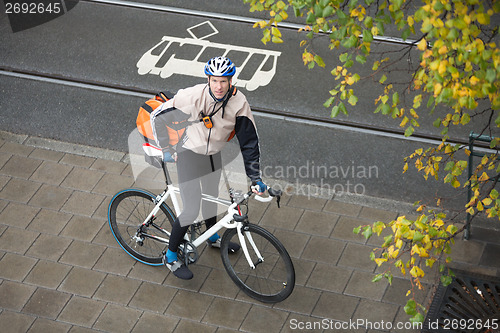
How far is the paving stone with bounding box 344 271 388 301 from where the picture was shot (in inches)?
266

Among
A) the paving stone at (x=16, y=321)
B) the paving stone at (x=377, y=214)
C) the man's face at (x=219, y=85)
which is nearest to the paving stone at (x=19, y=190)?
the paving stone at (x=16, y=321)

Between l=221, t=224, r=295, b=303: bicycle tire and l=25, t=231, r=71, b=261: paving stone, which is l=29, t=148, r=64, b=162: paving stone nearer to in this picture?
l=25, t=231, r=71, b=261: paving stone

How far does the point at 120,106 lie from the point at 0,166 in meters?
1.80

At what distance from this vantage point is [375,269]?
7.00 metres

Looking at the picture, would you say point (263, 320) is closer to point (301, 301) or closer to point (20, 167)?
point (301, 301)

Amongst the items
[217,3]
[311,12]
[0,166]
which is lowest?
[0,166]

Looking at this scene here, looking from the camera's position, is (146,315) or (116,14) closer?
(146,315)

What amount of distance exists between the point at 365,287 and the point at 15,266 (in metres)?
3.54

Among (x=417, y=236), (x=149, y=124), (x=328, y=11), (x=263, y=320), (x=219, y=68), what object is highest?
(x=328, y=11)

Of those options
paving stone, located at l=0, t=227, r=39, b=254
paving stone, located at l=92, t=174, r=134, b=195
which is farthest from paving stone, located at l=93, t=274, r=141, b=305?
paving stone, located at l=92, t=174, r=134, b=195

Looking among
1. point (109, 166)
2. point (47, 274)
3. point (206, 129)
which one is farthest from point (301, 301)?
point (109, 166)

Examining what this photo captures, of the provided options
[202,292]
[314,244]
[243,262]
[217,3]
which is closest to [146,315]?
[202,292]

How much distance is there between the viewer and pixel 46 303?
6.87 meters

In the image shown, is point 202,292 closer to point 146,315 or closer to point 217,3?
point 146,315
